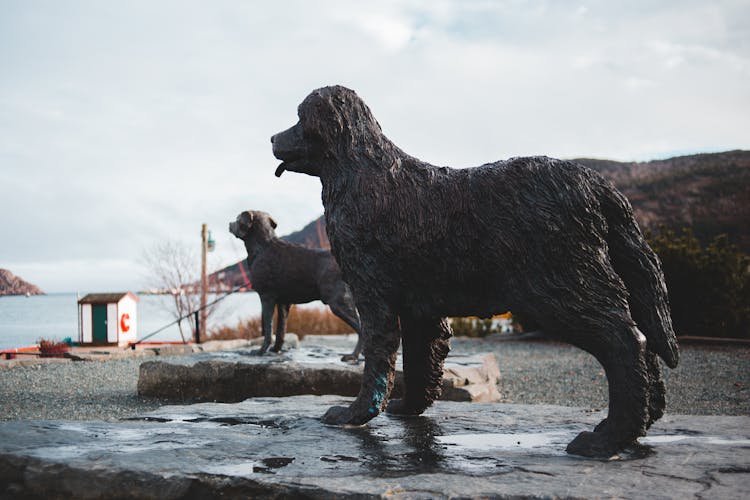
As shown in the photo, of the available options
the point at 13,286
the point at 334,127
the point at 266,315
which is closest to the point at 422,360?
the point at 334,127

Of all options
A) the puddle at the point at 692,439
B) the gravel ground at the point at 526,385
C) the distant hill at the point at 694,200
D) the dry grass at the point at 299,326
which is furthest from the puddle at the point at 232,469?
the distant hill at the point at 694,200

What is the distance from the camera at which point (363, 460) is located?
111 inches

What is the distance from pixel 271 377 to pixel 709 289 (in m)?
9.42

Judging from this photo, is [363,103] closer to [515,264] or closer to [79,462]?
[515,264]

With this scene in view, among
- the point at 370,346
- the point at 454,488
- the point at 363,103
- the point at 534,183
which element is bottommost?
the point at 454,488

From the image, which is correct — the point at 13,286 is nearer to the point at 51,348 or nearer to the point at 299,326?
the point at 51,348

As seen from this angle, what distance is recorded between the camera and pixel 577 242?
2.89 m

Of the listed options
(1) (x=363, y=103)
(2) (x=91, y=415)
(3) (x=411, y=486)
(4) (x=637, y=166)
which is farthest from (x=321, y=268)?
(4) (x=637, y=166)

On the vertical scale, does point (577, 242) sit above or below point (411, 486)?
above

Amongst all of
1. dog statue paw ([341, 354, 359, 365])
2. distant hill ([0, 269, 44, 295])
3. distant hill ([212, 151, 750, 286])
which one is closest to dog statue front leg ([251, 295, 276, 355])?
dog statue paw ([341, 354, 359, 365])

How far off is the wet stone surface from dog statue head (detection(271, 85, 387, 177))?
A: 1.52 metres

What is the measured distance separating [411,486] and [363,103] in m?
2.06

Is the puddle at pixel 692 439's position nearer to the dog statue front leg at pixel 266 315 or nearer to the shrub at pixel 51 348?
the dog statue front leg at pixel 266 315

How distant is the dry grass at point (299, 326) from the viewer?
1608 centimetres
